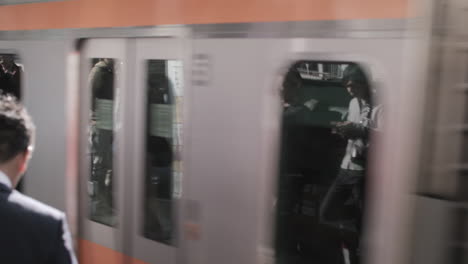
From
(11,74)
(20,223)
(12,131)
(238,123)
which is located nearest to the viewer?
(20,223)

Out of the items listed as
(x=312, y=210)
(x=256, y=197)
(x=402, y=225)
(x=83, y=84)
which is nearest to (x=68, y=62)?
(x=83, y=84)

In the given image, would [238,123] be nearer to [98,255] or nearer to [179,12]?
[179,12]

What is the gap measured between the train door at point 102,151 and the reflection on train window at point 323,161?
49.9 inches

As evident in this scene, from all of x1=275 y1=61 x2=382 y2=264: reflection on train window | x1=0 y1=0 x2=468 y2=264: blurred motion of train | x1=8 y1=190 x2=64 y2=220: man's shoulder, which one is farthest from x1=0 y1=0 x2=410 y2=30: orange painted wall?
x1=8 y1=190 x2=64 y2=220: man's shoulder

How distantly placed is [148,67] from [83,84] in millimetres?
684

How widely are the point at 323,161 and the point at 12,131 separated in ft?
4.52

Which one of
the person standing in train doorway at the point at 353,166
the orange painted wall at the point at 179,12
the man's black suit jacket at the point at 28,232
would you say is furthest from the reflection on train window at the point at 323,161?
the man's black suit jacket at the point at 28,232

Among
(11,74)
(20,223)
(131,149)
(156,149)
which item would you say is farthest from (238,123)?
(11,74)

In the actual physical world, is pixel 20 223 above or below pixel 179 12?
below

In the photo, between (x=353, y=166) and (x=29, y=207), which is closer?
(x=29, y=207)

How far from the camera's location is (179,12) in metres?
3.08

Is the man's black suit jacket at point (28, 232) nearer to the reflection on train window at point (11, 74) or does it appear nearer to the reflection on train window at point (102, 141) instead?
the reflection on train window at point (102, 141)

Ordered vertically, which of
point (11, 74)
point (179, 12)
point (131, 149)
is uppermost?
point (179, 12)

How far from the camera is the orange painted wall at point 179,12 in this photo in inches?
92.4
